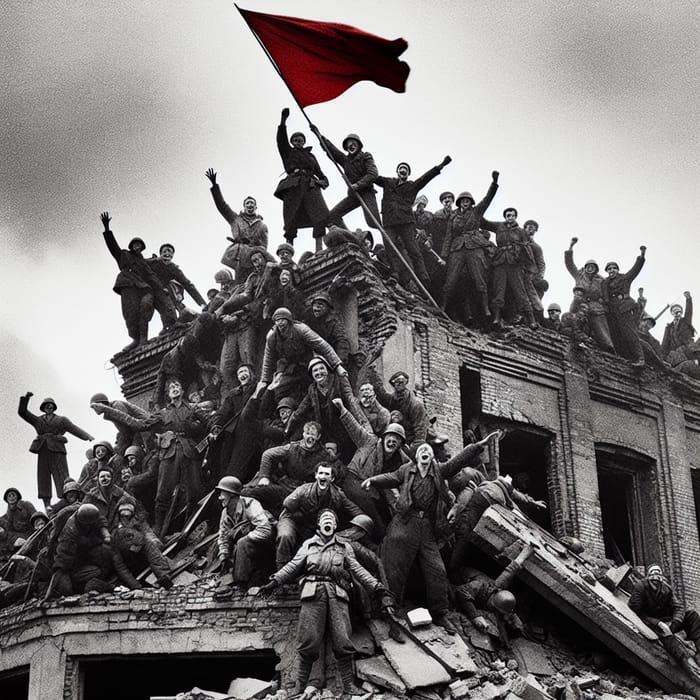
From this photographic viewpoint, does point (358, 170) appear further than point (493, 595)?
Yes

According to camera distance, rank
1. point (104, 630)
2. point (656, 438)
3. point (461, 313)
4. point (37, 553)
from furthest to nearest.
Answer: point (656, 438), point (461, 313), point (37, 553), point (104, 630)

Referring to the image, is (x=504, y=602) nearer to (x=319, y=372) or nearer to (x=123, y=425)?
(x=319, y=372)

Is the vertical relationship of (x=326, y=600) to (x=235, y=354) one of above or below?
below

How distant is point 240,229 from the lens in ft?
120

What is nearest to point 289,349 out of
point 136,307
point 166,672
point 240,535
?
point 240,535

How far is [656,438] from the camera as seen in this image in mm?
38188

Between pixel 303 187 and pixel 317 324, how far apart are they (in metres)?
2.94

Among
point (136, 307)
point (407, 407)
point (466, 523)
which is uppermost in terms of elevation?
point (136, 307)

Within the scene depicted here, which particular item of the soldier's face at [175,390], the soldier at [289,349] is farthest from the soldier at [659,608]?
the soldier's face at [175,390]

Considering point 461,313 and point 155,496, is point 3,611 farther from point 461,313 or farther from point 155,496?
point 461,313

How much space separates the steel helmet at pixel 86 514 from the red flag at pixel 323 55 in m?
7.50

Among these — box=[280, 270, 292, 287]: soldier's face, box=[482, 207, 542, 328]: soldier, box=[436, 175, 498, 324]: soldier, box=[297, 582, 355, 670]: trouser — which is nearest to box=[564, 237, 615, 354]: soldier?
box=[482, 207, 542, 328]: soldier

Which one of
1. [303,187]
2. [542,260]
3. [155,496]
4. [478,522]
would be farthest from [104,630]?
[542,260]

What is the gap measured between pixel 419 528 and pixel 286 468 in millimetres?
2836
